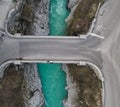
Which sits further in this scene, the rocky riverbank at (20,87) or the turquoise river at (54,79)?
A: the turquoise river at (54,79)

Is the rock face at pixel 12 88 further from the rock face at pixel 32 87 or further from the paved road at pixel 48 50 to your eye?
the paved road at pixel 48 50

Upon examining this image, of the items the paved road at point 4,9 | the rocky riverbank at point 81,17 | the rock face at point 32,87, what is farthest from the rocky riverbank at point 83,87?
the paved road at point 4,9

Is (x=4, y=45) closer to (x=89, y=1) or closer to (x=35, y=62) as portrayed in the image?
(x=35, y=62)

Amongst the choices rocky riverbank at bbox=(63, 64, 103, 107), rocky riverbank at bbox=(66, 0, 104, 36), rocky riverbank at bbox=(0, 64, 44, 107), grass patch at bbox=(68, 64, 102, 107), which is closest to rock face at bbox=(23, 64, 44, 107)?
rocky riverbank at bbox=(0, 64, 44, 107)

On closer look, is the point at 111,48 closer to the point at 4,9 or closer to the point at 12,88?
the point at 12,88

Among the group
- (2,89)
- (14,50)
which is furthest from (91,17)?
(2,89)

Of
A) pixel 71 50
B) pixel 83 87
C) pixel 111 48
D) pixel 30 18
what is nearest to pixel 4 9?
pixel 30 18

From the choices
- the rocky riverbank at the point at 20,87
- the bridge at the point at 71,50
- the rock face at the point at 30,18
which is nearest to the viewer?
the rocky riverbank at the point at 20,87

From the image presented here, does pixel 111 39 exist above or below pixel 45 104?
above
